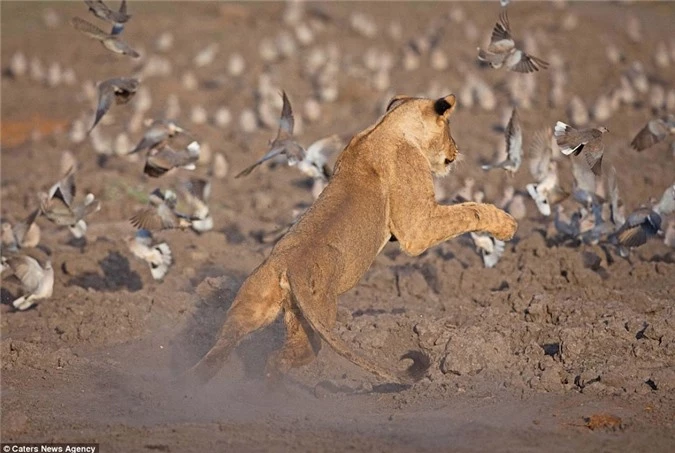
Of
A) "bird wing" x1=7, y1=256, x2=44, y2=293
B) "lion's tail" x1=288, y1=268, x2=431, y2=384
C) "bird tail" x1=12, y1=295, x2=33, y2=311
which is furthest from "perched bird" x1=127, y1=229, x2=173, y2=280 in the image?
"lion's tail" x1=288, y1=268, x2=431, y2=384

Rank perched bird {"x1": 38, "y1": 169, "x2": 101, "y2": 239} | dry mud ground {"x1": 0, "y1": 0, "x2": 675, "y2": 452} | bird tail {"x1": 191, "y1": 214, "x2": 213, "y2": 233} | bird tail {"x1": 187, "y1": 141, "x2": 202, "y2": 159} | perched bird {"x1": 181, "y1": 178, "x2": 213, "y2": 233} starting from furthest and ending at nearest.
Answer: bird tail {"x1": 191, "y1": 214, "x2": 213, "y2": 233} < perched bird {"x1": 181, "y1": 178, "x2": 213, "y2": 233} < perched bird {"x1": 38, "y1": 169, "x2": 101, "y2": 239} < bird tail {"x1": 187, "y1": 141, "x2": 202, "y2": 159} < dry mud ground {"x1": 0, "y1": 0, "x2": 675, "y2": 452}

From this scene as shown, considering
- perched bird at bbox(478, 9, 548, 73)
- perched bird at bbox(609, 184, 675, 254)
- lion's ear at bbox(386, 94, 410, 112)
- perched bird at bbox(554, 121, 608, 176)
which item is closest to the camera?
lion's ear at bbox(386, 94, 410, 112)

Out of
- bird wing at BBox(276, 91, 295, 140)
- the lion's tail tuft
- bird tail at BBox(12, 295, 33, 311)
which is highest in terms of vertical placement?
the lion's tail tuft

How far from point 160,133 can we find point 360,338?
2.80m

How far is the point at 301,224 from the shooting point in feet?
24.1

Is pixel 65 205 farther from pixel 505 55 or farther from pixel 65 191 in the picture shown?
pixel 505 55

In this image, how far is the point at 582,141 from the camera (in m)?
8.32

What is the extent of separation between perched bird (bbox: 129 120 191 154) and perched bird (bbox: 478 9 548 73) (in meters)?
2.44

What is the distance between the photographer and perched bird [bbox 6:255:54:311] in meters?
9.34

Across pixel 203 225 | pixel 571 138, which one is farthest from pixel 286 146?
pixel 571 138

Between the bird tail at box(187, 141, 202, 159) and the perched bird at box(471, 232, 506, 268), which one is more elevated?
the bird tail at box(187, 141, 202, 159)

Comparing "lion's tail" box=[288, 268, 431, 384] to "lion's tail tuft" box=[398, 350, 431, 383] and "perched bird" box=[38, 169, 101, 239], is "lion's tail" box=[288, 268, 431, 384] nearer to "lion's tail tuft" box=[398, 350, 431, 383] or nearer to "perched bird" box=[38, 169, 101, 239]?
"lion's tail tuft" box=[398, 350, 431, 383]

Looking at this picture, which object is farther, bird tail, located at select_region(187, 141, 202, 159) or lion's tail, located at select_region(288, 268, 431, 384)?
bird tail, located at select_region(187, 141, 202, 159)

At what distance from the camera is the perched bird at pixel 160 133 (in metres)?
9.91
